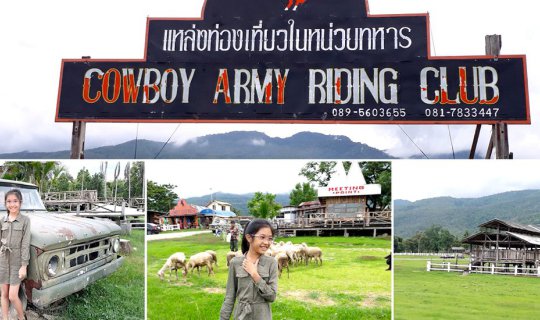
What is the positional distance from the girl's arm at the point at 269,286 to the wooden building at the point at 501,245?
A: 389 cm

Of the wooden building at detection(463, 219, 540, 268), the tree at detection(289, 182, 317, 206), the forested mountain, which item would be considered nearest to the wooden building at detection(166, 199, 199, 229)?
the tree at detection(289, 182, 317, 206)

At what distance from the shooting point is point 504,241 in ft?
22.4

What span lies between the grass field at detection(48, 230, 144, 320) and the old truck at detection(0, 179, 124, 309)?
0.21 metres

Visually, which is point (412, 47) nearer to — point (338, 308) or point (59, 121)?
point (338, 308)

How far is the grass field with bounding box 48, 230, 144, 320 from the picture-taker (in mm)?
6316

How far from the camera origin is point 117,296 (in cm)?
660

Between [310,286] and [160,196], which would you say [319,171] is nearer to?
[310,286]

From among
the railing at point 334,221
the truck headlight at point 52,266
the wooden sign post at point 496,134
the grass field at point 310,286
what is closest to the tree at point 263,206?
the railing at point 334,221

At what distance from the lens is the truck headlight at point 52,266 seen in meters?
5.40

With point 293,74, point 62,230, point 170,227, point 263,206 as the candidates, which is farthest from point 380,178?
point 62,230

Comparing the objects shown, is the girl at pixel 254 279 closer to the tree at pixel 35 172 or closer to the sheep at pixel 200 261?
the sheep at pixel 200 261

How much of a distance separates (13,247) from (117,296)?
65.1 inches

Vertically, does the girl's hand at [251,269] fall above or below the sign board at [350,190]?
below

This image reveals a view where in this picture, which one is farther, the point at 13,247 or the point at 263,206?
the point at 263,206
